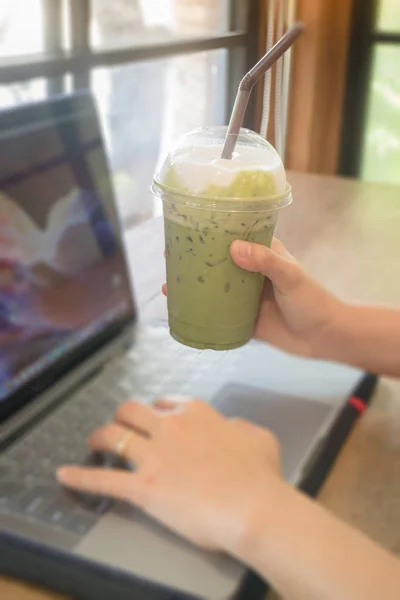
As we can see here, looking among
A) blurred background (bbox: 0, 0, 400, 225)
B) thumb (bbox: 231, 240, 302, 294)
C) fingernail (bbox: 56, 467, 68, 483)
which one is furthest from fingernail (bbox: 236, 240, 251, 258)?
fingernail (bbox: 56, 467, 68, 483)

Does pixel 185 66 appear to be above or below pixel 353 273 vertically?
above

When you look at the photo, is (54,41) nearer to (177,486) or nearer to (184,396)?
(184,396)

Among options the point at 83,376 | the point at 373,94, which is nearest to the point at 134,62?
the point at 83,376

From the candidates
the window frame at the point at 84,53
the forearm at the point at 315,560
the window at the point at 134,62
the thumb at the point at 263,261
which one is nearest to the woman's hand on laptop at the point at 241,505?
the forearm at the point at 315,560

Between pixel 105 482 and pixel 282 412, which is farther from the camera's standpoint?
pixel 282 412

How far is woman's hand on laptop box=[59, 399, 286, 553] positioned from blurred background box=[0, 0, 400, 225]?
0.61 feet

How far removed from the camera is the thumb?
480 millimetres

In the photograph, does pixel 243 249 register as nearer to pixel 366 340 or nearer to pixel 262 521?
pixel 262 521

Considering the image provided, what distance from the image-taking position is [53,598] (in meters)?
0.50

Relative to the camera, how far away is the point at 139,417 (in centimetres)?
62

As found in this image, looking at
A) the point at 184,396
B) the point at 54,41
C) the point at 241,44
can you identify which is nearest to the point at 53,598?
the point at 184,396

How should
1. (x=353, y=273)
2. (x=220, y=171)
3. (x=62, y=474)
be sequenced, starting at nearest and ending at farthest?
(x=220, y=171)
(x=62, y=474)
(x=353, y=273)

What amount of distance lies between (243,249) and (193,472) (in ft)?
0.59

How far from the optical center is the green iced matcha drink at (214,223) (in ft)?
1.51
